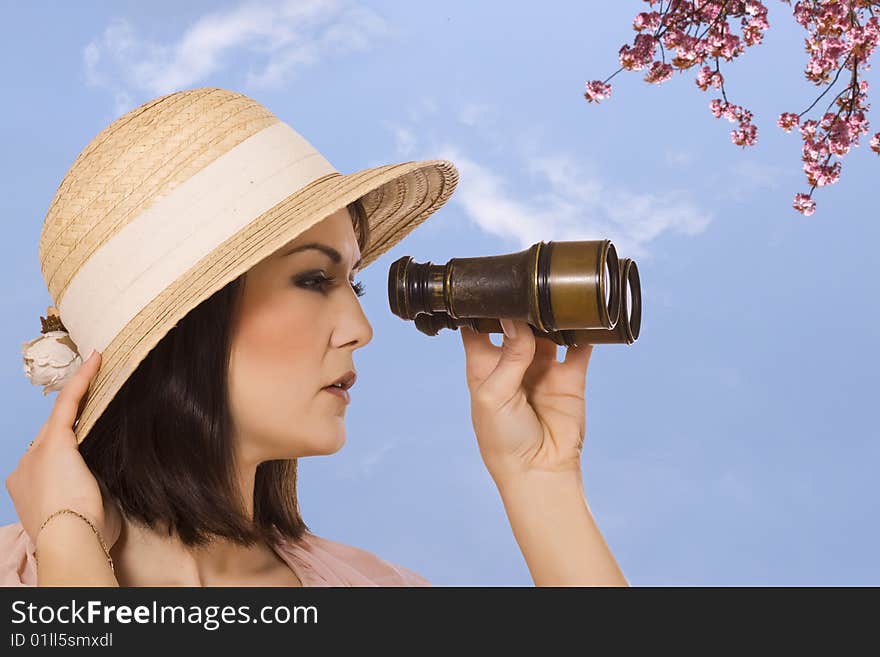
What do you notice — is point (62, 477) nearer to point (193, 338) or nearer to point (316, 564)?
point (193, 338)

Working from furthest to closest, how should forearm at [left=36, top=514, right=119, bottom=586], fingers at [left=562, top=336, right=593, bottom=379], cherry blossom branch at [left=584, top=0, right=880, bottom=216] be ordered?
cherry blossom branch at [left=584, top=0, right=880, bottom=216] < fingers at [left=562, top=336, right=593, bottom=379] < forearm at [left=36, top=514, right=119, bottom=586]

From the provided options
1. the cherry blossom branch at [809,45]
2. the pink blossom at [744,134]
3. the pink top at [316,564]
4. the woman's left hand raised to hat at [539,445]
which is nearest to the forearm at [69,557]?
the pink top at [316,564]

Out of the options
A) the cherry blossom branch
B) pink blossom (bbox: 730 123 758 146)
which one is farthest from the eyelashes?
pink blossom (bbox: 730 123 758 146)

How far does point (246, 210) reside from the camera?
5.15 ft

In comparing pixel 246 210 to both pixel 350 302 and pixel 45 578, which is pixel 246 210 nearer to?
pixel 350 302

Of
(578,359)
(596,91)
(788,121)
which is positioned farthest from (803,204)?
(578,359)

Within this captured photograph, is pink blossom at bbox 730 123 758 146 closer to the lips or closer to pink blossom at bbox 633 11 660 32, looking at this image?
pink blossom at bbox 633 11 660 32

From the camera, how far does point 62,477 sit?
1.46m

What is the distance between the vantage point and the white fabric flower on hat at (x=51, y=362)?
5.43 feet

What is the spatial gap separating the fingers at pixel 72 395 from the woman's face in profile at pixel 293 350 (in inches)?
8.3

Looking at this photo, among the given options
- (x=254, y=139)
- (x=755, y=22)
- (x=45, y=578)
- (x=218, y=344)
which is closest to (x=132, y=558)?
(x=45, y=578)

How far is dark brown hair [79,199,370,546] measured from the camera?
5.08 ft

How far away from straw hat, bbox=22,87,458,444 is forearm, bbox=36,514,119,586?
6.8 inches
